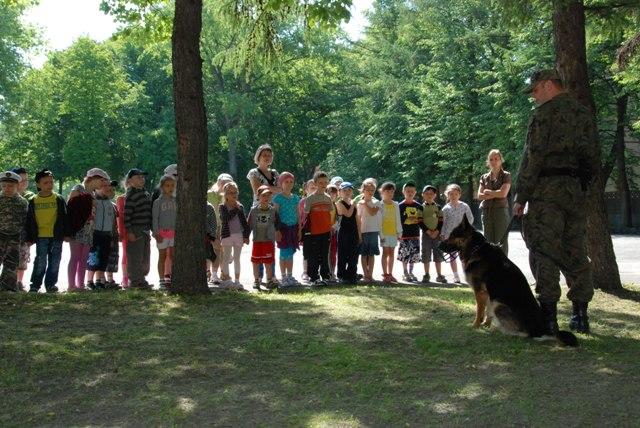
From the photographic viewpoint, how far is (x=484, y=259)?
24.4 feet

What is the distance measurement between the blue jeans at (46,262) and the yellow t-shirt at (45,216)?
11 centimetres

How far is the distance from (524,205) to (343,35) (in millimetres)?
55810

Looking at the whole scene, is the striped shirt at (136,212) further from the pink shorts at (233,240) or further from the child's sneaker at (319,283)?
the child's sneaker at (319,283)

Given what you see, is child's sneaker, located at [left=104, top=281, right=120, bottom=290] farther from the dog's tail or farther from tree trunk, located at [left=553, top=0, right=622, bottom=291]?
the dog's tail

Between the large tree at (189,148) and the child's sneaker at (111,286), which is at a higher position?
the large tree at (189,148)

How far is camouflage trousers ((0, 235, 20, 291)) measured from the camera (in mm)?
10906

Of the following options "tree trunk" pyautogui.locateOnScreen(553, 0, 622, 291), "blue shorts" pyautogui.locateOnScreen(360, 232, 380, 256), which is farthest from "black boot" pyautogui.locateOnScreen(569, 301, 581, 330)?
"blue shorts" pyautogui.locateOnScreen(360, 232, 380, 256)

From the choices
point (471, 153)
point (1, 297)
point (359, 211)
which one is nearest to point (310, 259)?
point (359, 211)

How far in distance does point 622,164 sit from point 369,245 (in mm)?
27973

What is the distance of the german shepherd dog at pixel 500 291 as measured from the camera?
685cm

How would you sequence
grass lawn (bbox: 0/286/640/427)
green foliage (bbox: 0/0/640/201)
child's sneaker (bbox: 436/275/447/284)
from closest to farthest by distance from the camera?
1. grass lawn (bbox: 0/286/640/427)
2. child's sneaker (bbox: 436/275/447/284)
3. green foliage (bbox: 0/0/640/201)

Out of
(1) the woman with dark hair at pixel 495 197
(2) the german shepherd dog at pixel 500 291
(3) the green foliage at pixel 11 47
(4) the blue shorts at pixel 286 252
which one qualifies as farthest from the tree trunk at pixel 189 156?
(3) the green foliage at pixel 11 47

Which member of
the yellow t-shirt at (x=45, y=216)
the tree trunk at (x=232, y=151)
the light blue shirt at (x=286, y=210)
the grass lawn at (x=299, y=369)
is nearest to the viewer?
the grass lawn at (x=299, y=369)

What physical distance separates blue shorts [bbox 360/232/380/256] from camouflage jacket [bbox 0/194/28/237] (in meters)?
5.71
